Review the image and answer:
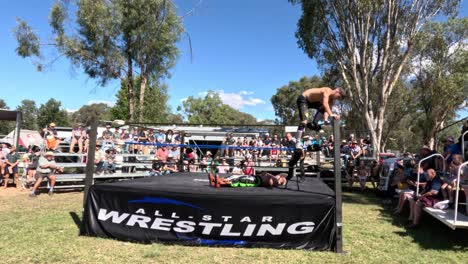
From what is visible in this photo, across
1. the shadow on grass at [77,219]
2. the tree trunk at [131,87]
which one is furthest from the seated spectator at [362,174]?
Answer: the tree trunk at [131,87]

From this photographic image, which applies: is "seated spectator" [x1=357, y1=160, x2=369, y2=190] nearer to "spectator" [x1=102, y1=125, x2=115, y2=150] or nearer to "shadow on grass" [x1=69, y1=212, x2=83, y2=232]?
"spectator" [x1=102, y1=125, x2=115, y2=150]

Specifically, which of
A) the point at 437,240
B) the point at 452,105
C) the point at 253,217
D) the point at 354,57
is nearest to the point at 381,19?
the point at 354,57

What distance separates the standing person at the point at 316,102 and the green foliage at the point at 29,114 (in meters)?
54.5

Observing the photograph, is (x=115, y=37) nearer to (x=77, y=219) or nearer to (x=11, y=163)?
(x=11, y=163)

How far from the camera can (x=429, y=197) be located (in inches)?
232

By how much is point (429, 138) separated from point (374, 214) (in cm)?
2425

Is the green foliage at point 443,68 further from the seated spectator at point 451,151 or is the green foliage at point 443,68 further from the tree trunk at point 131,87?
A: the tree trunk at point 131,87

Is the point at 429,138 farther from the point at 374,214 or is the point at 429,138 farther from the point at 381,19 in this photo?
the point at 374,214

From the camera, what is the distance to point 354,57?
55.3 feet

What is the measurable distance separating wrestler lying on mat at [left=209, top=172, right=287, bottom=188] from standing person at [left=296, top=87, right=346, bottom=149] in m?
0.68

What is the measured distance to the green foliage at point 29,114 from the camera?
5956 cm

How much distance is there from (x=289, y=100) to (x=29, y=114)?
5857 centimetres

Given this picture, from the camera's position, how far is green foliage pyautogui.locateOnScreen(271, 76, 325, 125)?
39981 mm

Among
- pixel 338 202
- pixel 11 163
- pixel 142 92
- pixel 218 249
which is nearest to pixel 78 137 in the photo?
pixel 11 163
